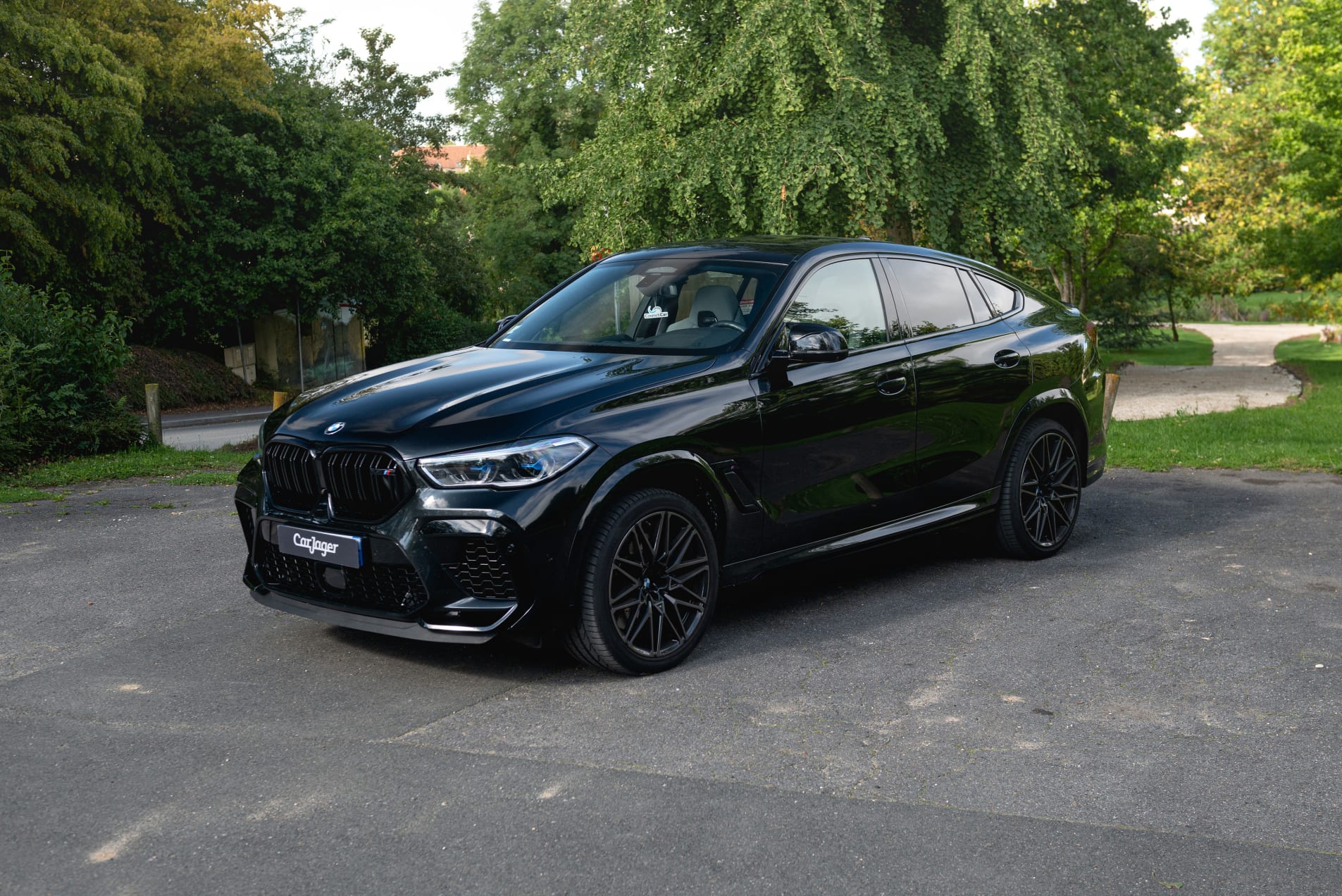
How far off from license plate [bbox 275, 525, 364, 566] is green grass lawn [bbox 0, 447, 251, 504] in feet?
19.8

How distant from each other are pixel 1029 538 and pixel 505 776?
4145 millimetres

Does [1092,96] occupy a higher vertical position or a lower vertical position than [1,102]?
lower

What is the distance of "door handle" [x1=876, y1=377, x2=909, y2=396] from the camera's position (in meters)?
6.34

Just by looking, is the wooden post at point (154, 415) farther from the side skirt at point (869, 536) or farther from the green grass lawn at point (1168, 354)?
the green grass lawn at point (1168, 354)

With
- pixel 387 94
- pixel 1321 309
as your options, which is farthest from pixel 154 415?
pixel 387 94

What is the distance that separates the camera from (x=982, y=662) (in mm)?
5496

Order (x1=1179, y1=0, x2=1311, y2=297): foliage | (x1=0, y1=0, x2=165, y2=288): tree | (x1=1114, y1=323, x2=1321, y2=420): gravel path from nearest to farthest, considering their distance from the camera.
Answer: (x1=1114, y1=323, x2=1321, y2=420): gravel path < (x1=0, y1=0, x2=165, y2=288): tree < (x1=1179, y1=0, x2=1311, y2=297): foliage

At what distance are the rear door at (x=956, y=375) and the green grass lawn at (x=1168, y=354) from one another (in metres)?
22.3

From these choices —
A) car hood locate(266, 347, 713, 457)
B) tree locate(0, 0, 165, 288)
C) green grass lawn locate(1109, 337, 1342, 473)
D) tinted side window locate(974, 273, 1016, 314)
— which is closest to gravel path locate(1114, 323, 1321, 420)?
green grass lawn locate(1109, 337, 1342, 473)

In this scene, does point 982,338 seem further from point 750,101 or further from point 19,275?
point 19,275

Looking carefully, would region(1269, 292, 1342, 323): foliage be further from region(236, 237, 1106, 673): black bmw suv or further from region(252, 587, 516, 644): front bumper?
region(252, 587, 516, 644): front bumper

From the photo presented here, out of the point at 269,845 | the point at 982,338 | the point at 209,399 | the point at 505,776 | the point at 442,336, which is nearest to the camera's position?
the point at 269,845

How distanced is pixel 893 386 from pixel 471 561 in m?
2.48

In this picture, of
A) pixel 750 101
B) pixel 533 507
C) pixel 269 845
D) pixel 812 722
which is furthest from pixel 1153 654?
pixel 750 101
